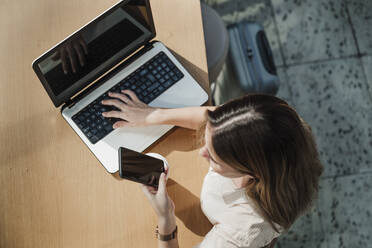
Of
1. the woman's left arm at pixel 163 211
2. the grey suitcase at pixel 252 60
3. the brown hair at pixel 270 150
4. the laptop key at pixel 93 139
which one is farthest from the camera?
the grey suitcase at pixel 252 60

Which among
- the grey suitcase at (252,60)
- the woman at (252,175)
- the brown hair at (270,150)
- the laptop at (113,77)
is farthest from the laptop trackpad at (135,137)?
the grey suitcase at (252,60)

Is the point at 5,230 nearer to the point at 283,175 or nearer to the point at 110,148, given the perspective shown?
the point at 110,148

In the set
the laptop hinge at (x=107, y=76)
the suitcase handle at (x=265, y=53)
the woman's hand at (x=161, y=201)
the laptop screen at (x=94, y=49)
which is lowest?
the suitcase handle at (x=265, y=53)

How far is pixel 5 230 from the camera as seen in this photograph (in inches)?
39.4

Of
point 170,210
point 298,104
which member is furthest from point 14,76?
point 298,104

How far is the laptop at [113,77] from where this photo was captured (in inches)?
38.1

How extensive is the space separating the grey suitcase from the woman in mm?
505

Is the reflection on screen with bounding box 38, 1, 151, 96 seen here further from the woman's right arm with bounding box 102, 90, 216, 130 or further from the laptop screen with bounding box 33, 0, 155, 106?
the woman's right arm with bounding box 102, 90, 216, 130

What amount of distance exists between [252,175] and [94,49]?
1.77 ft

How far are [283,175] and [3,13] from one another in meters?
0.97

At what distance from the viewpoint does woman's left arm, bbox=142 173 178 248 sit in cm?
93

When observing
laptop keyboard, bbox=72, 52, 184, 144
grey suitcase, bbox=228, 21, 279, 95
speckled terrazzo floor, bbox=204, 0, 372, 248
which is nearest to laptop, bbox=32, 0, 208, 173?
laptop keyboard, bbox=72, 52, 184, 144

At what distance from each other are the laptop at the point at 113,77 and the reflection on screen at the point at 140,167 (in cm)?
10

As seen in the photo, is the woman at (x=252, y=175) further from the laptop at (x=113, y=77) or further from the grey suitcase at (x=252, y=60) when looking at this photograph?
the grey suitcase at (x=252, y=60)
